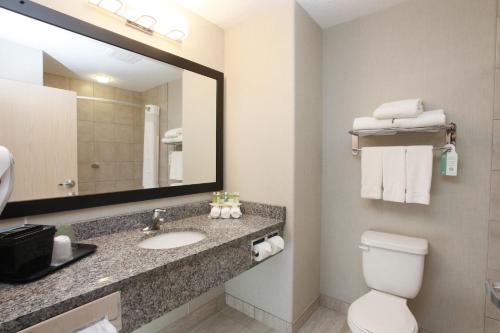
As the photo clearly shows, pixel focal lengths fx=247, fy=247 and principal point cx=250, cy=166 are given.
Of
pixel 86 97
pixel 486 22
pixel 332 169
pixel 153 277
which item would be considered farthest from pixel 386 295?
pixel 86 97

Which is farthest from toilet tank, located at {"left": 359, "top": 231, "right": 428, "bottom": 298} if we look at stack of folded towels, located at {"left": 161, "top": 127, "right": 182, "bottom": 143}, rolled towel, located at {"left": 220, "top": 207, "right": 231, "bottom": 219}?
stack of folded towels, located at {"left": 161, "top": 127, "right": 182, "bottom": 143}

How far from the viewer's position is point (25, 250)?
86 centimetres

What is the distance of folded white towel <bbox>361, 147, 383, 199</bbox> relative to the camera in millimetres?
1739

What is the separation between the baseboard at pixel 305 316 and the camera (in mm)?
1810

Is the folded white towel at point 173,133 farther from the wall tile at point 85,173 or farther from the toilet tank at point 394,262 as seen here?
the toilet tank at point 394,262

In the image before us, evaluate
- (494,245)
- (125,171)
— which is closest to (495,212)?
(494,245)

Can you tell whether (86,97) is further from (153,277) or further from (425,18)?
(425,18)

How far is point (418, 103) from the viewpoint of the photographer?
1.56 meters

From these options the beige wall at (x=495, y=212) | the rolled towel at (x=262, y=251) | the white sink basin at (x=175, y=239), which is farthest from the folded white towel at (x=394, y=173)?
the white sink basin at (x=175, y=239)

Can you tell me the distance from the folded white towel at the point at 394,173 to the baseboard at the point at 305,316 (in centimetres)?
106

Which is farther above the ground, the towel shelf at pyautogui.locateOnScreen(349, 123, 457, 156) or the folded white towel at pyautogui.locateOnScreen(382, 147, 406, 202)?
the towel shelf at pyautogui.locateOnScreen(349, 123, 457, 156)

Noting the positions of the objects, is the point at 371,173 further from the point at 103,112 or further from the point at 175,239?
the point at 103,112

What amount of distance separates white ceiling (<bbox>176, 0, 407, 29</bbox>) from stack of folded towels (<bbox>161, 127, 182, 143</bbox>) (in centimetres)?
90

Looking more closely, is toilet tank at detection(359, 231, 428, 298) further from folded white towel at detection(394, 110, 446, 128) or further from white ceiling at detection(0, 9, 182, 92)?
white ceiling at detection(0, 9, 182, 92)
